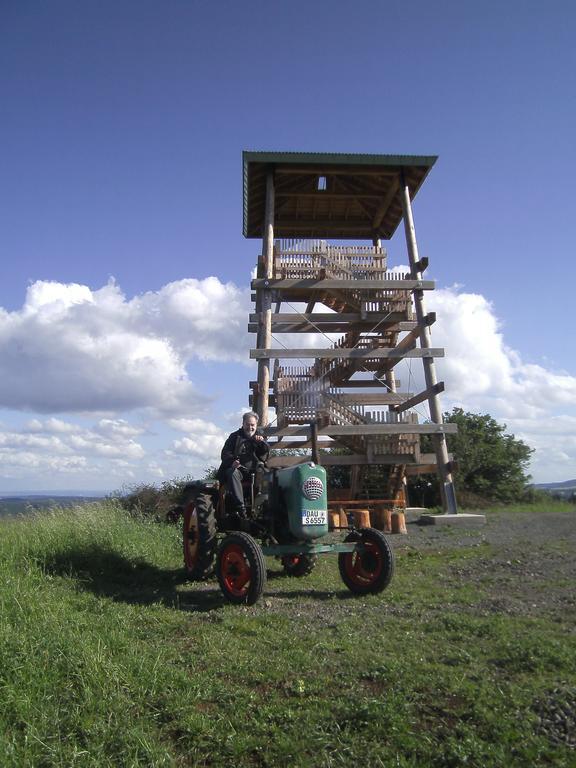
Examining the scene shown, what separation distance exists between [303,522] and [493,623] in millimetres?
2280

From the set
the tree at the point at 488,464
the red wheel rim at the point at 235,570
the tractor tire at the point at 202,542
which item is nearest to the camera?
the red wheel rim at the point at 235,570

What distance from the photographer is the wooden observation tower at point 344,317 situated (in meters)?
16.2

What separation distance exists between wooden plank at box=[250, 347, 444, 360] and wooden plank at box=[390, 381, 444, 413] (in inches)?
35.3

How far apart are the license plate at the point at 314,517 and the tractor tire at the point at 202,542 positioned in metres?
1.31

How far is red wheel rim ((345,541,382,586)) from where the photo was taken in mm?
7219

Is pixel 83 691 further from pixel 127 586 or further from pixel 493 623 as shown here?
pixel 127 586

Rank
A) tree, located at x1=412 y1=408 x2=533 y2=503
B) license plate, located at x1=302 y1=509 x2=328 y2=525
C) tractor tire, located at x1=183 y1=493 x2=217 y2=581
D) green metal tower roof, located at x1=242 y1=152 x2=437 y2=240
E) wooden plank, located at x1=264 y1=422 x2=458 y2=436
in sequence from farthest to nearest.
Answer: tree, located at x1=412 y1=408 x2=533 y2=503 → green metal tower roof, located at x1=242 y1=152 x2=437 y2=240 → wooden plank, located at x1=264 y1=422 x2=458 y2=436 → tractor tire, located at x1=183 y1=493 x2=217 y2=581 → license plate, located at x1=302 y1=509 x2=328 y2=525

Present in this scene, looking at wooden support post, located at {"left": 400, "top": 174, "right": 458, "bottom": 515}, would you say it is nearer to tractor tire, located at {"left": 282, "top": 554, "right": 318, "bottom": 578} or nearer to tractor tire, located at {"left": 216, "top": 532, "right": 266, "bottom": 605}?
tractor tire, located at {"left": 282, "top": 554, "right": 318, "bottom": 578}

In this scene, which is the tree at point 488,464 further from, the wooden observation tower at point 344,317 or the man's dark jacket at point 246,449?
the man's dark jacket at point 246,449

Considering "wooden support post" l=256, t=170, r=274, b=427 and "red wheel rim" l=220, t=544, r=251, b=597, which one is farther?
"wooden support post" l=256, t=170, r=274, b=427

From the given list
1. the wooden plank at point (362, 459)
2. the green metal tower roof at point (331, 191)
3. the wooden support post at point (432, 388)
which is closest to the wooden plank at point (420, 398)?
the wooden support post at point (432, 388)

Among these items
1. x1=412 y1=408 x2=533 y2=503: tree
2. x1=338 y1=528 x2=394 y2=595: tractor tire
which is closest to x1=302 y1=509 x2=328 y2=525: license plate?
x1=338 y1=528 x2=394 y2=595: tractor tire

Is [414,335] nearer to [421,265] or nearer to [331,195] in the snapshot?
[421,265]

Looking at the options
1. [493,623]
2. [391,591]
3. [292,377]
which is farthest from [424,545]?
[292,377]
